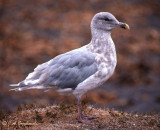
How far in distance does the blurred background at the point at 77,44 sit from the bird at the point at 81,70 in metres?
5.21

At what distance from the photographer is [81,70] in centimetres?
688

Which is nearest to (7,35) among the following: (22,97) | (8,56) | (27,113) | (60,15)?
(8,56)

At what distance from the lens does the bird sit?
6758 millimetres

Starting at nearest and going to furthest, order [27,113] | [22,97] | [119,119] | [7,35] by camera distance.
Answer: [119,119] < [27,113] < [22,97] < [7,35]

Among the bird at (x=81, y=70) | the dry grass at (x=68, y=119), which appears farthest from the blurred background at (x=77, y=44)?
the bird at (x=81, y=70)

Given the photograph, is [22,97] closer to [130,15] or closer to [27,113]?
[27,113]

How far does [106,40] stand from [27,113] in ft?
7.08

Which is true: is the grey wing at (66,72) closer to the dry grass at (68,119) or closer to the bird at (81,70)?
the bird at (81,70)

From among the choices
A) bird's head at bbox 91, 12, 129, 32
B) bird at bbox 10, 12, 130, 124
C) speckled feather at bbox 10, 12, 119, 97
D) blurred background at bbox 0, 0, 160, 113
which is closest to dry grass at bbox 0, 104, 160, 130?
bird at bbox 10, 12, 130, 124

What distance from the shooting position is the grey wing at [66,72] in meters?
6.80

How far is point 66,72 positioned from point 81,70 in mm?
285

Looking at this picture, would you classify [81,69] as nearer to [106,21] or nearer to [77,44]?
[106,21]

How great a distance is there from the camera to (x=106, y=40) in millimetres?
7137

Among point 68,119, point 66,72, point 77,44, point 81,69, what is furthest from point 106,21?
point 77,44
